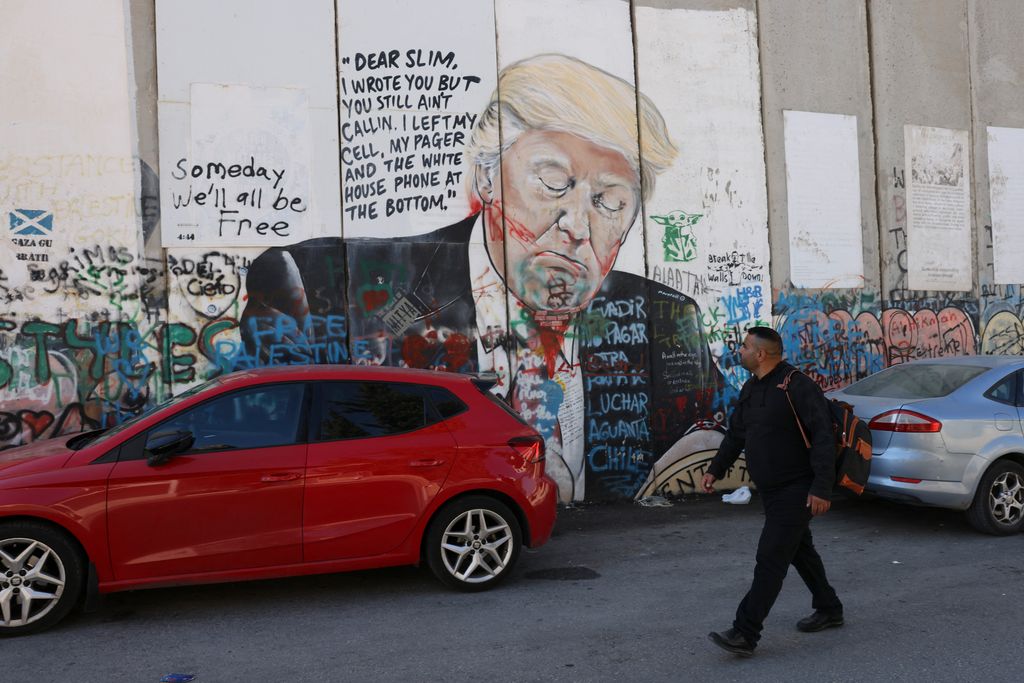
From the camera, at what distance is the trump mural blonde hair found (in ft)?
31.7

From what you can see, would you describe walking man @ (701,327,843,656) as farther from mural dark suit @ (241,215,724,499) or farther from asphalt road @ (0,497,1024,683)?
mural dark suit @ (241,215,724,499)

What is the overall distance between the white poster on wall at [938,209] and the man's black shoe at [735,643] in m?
8.10

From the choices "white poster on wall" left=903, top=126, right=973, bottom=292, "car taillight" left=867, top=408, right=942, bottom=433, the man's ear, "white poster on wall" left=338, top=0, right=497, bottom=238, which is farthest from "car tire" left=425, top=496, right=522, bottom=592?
"white poster on wall" left=903, top=126, right=973, bottom=292

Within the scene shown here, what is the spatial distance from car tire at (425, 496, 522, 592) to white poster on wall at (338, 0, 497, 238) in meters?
3.86

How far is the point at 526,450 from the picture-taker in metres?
6.43

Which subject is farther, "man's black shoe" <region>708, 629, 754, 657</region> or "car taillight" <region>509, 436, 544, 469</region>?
"car taillight" <region>509, 436, 544, 469</region>

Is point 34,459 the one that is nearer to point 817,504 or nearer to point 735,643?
point 735,643

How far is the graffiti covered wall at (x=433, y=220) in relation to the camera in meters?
8.35

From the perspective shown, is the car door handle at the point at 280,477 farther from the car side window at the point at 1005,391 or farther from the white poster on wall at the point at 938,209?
the white poster on wall at the point at 938,209

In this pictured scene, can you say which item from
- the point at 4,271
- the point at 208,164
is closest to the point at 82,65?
the point at 208,164

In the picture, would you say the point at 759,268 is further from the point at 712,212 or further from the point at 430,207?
the point at 430,207

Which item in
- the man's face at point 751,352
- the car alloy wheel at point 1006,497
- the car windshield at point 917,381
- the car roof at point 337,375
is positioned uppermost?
the man's face at point 751,352

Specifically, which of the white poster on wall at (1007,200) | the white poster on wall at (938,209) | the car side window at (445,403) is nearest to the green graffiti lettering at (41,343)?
the car side window at (445,403)

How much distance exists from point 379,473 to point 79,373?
12.6 feet
